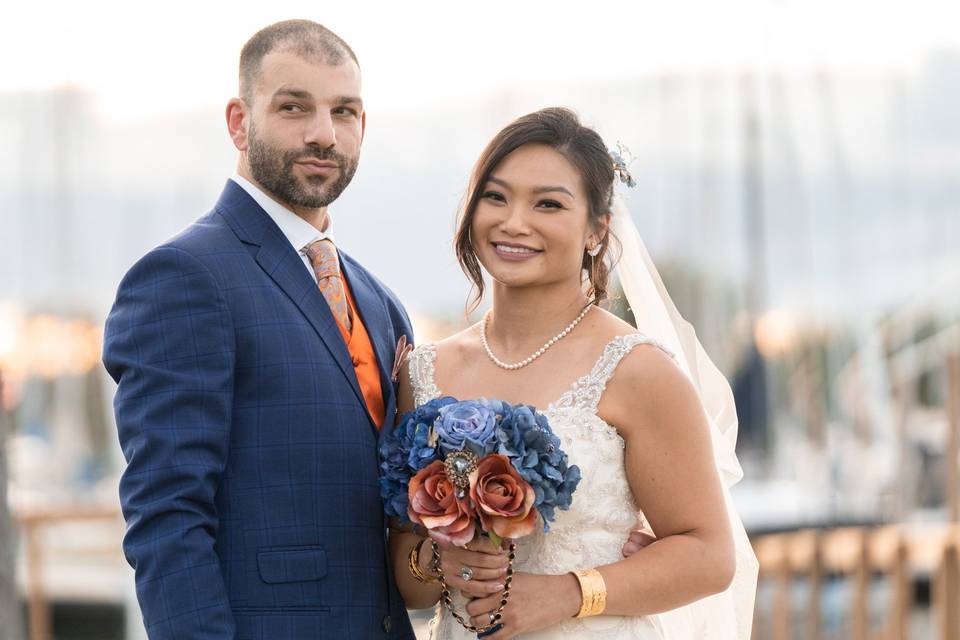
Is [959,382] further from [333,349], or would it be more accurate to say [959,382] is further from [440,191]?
[333,349]

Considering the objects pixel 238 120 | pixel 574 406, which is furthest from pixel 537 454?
pixel 238 120

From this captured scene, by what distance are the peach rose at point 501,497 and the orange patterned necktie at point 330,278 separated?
2.27 feet

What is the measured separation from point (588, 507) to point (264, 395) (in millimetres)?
776

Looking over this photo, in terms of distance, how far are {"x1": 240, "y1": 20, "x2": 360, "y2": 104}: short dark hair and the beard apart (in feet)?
0.52

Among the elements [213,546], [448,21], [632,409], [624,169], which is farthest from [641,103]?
[213,546]

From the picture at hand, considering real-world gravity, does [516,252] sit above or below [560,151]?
below

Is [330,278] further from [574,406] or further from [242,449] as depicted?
[574,406]

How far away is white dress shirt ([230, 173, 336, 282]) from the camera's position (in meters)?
2.94

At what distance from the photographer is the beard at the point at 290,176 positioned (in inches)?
115

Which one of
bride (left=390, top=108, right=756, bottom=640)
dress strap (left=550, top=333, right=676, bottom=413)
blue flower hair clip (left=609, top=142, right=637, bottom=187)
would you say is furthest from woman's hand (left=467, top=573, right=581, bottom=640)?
blue flower hair clip (left=609, top=142, right=637, bottom=187)

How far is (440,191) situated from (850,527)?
2902mm

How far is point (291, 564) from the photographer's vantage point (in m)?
2.67

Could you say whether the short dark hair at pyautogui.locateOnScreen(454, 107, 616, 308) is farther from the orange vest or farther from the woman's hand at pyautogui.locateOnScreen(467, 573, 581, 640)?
the woman's hand at pyautogui.locateOnScreen(467, 573, 581, 640)

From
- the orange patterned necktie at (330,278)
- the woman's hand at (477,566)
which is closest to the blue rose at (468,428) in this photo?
the woman's hand at (477,566)
